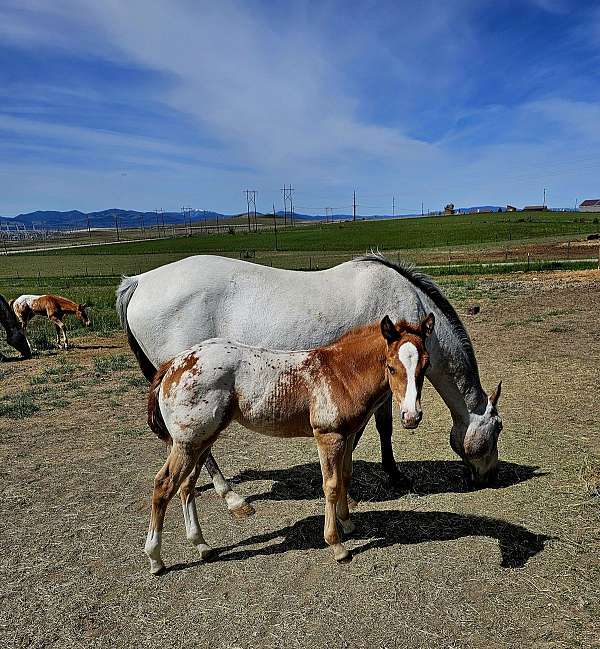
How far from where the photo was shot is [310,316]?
18.1 ft

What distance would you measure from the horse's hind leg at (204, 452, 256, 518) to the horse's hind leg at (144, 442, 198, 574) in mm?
1207

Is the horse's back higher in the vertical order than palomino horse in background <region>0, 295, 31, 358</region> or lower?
higher

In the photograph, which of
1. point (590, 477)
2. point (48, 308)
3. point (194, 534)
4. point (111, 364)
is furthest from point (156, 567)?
point (48, 308)

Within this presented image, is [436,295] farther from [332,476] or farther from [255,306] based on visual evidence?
[332,476]

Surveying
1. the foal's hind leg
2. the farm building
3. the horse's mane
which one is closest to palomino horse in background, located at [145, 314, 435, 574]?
the foal's hind leg

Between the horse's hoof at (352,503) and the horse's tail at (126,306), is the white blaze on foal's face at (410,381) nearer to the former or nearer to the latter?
the horse's hoof at (352,503)

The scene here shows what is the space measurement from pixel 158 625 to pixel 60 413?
5.92 metres

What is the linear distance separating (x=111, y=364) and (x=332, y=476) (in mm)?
9296

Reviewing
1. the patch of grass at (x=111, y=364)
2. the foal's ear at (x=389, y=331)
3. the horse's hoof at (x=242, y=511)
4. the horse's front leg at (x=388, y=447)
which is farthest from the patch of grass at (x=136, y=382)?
the foal's ear at (x=389, y=331)

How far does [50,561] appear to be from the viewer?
15.0 feet

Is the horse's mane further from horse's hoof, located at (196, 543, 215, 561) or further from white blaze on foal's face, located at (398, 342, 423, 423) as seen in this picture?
horse's hoof, located at (196, 543, 215, 561)

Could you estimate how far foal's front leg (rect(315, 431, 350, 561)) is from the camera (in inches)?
170

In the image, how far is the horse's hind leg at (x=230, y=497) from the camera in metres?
5.45

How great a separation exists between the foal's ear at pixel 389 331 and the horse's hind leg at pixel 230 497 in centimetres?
259
